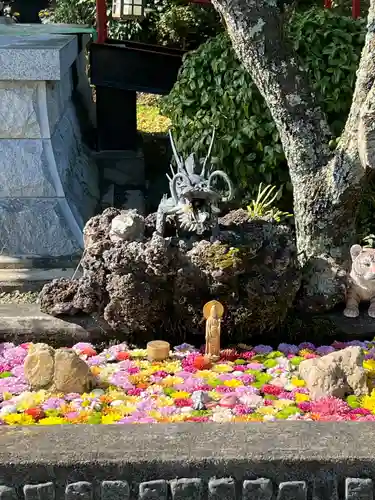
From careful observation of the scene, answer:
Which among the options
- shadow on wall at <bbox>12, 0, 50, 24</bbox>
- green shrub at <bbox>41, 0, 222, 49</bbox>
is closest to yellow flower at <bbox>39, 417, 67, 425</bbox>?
shadow on wall at <bbox>12, 0, 50, 24</bbox>

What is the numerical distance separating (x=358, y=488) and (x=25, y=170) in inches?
128

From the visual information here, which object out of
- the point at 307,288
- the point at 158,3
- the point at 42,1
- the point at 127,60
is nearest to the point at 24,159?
the point at 127,60

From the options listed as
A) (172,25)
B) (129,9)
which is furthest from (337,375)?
(172,25)

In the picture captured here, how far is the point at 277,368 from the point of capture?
3002 mm

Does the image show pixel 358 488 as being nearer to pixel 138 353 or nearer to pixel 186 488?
pixel 186 488

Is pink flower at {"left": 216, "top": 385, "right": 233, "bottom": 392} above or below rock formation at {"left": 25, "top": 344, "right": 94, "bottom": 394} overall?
below

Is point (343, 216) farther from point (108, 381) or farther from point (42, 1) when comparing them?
point (42, 1)

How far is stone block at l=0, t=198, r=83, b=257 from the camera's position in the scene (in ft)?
15.0

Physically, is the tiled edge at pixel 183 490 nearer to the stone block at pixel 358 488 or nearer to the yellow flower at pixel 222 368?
the stone block at pixel 358 488

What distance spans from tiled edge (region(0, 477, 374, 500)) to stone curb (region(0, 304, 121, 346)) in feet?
3.78

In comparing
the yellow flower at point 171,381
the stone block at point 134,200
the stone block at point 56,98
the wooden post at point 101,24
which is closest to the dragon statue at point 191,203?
the yellow flower at point 171,381

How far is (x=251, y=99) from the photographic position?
15.3 feet

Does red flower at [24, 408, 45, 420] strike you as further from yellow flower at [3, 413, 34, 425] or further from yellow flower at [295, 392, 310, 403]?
yellow flower at [295, 392, 310, 403]

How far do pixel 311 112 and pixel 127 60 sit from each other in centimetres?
305
